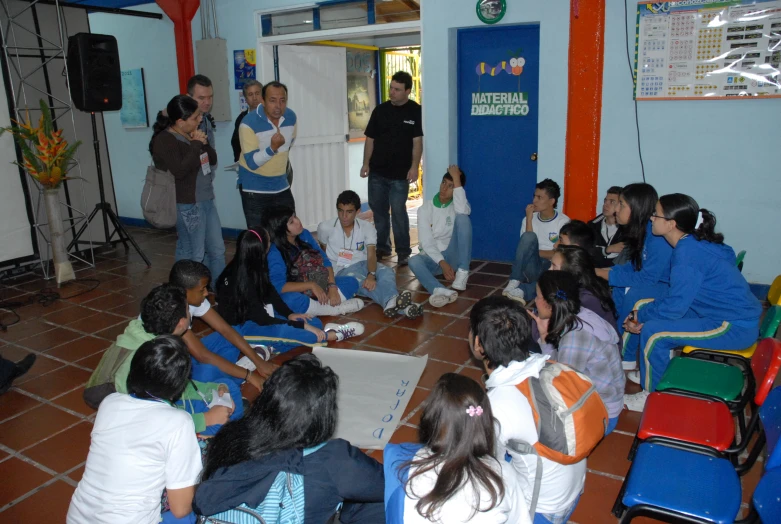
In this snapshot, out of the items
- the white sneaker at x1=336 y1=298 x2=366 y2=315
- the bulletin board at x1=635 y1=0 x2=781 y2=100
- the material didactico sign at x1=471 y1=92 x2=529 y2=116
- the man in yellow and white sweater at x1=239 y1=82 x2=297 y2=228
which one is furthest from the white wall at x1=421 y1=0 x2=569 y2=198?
the white sneaker at x1=336 y1=298 x2=366 y2=315

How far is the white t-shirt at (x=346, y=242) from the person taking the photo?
465 centimetres

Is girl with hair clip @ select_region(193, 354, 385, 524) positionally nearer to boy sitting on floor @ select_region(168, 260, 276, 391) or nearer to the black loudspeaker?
boy sitting on floor @ select_region(168, 260, 276, 391)

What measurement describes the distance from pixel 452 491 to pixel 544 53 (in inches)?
167

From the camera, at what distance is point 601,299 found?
2711 mm

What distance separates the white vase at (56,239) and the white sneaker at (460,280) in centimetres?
336

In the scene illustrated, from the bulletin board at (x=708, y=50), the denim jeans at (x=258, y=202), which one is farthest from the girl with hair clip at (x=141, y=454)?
the bulletin board at (x=708, y=50)

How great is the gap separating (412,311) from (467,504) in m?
2.84

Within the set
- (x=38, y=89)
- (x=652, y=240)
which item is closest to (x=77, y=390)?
(x=652, y=240)

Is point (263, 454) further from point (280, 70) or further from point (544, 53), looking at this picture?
point (280, 70)

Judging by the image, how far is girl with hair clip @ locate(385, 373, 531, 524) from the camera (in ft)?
4.45

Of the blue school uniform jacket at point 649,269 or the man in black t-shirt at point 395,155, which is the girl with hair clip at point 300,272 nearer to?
the man in black t-shirt at point 395,155

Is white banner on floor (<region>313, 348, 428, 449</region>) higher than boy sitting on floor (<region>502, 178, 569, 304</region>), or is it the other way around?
boy sitting on floor (<region>502, 178, 569, 304</region>)

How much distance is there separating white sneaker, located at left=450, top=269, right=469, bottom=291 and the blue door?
85cm

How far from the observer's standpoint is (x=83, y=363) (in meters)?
3.68
